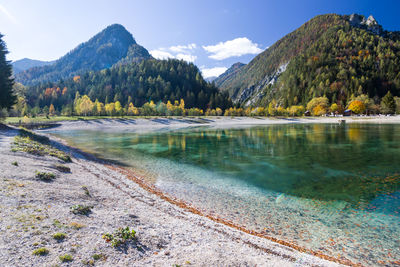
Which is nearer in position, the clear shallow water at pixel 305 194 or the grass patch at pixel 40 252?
the grass patch at pixel 40 252

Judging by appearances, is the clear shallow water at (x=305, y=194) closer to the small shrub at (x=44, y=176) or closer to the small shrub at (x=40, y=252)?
the small shrub at (x=44, y=176)

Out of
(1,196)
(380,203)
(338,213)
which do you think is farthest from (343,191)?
(1,196)

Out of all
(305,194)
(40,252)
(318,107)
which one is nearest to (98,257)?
(40,252)

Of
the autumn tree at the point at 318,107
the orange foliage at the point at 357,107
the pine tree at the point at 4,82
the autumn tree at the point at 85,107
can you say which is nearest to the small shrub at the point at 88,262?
the pine tree at the point at 4,82

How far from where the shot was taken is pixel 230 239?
8.66m

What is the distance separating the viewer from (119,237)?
749 centimetres

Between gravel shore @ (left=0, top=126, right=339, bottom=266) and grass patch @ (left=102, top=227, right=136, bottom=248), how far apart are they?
0.55ft

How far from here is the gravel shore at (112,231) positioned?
6.39m

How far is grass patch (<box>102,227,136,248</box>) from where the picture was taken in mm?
7120

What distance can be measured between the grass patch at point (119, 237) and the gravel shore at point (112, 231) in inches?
6.6

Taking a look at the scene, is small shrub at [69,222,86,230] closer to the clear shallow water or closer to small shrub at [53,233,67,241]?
small shrub at [53,233,67,241]

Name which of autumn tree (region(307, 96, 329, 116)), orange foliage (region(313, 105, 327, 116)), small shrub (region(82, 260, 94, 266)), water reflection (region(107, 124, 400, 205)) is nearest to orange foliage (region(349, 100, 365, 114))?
orange foliage (region(313, 105, 327, 116))

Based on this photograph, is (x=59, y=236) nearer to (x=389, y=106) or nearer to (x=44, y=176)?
(x=44, y=176)

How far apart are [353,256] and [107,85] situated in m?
219
